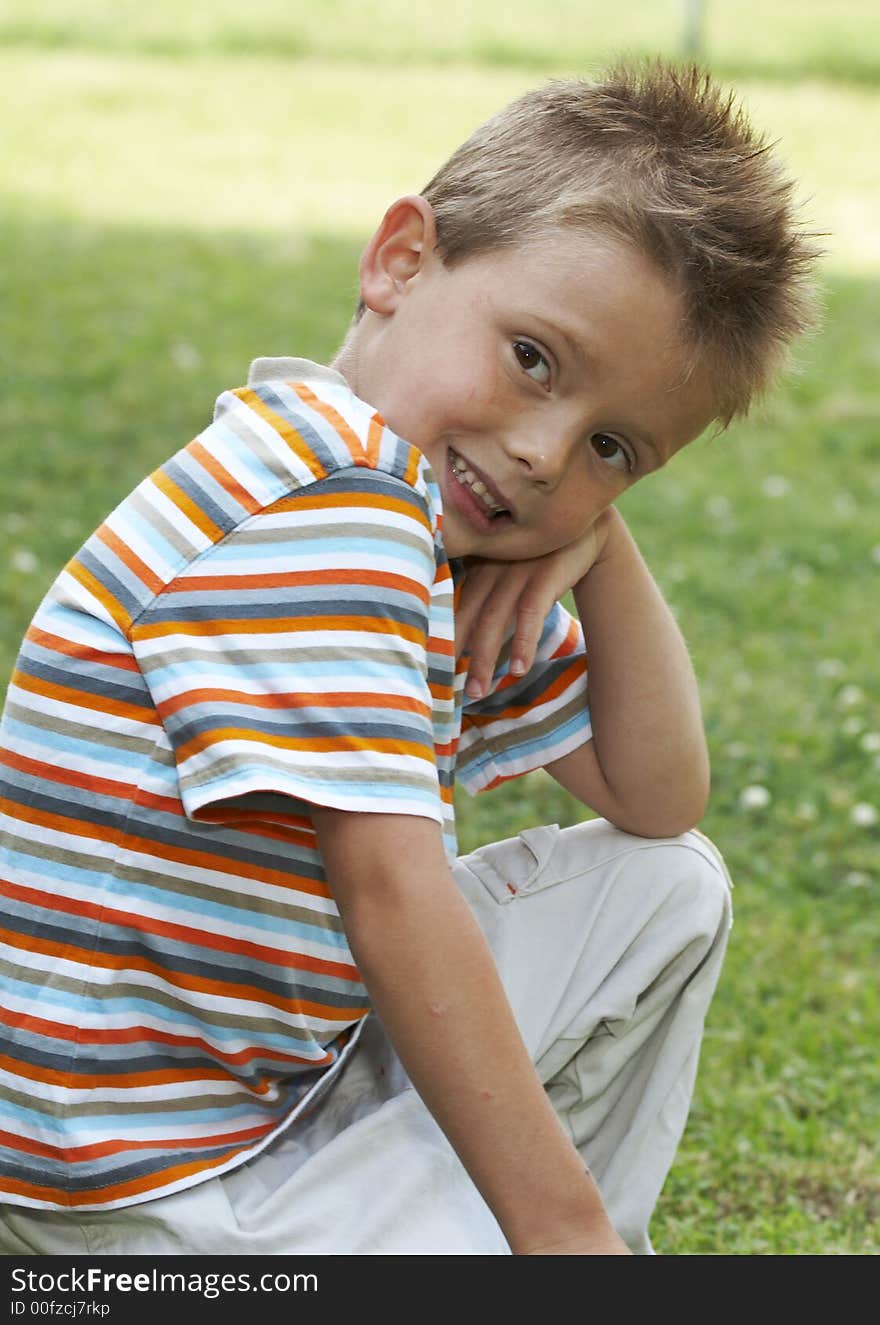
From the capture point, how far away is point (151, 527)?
164 centimetres

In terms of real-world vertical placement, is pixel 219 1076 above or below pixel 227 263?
above

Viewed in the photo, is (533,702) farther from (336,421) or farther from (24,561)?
(24,561)

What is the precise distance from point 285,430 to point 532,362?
277mm

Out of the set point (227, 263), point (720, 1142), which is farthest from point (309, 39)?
point (720, 1142)

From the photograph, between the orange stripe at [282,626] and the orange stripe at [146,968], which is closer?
the orange stripe at [282,626]

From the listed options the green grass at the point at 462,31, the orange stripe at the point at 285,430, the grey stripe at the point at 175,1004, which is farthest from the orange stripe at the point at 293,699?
the green grass at the point at 462,31

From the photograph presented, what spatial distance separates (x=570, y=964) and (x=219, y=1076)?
506 mm

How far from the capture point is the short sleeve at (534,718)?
7.14ft

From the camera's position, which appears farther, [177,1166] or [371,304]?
[371,304]

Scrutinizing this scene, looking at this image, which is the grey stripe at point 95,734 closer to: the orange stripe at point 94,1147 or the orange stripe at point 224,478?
the orange stripe at point 224,478

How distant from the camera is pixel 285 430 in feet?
5.37

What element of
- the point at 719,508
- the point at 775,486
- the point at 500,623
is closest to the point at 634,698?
the point at 500,623

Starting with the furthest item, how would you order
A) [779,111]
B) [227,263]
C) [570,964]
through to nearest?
[779,111], [227,263], [570,964]
